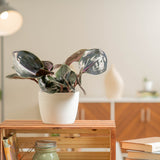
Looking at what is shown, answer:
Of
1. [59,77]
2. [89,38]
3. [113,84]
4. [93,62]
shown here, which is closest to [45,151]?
[59,77]

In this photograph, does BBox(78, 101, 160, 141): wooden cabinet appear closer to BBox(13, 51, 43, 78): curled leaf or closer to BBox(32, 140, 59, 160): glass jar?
BBox(32, 140, 59, 160): glass jar

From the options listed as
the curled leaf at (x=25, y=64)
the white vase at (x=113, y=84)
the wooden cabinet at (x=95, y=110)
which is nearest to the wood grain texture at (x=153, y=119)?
the white vase at (x=113, y=84)

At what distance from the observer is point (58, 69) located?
1697 millimetres

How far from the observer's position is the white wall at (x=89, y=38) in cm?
548

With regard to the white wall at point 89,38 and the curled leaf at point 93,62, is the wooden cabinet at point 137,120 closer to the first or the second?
the white wall at point 89,38

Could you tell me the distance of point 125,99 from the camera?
5.19m

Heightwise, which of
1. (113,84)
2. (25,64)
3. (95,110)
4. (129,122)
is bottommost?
(129,122)

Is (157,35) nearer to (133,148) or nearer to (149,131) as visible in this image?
(149,131)

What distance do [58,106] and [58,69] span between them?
0.18 meters

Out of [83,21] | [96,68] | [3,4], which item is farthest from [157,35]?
[96,68]

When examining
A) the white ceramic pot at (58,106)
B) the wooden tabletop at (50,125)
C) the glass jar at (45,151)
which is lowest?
the glass jar at (45,151)

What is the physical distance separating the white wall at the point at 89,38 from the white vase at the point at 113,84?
0.36 meters

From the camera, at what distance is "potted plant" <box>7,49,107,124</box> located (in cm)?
161

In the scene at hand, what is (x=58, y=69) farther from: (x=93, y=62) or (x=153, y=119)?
(x=153, y=119)
